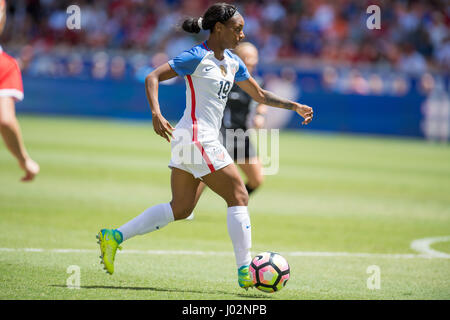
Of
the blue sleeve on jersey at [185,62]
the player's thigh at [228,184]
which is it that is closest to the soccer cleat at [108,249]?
the player's thigh at [228,184]

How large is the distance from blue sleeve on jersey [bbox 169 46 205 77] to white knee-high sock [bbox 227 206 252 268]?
48.3 inches

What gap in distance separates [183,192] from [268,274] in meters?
1.04

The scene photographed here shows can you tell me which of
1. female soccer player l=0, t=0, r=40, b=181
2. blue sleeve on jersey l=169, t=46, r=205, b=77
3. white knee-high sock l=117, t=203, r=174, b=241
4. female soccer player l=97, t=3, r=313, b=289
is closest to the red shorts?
female soccer player l=0, t=0, r=40, b=181

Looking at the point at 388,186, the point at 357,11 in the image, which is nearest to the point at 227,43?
the point at 388,186

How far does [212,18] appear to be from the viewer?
5.77 meters

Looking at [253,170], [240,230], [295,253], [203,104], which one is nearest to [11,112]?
[203,104]

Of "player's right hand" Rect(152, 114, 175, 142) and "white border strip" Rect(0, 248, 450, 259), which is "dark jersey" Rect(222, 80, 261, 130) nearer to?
"white border strip" Rect(0, 248, 450, 259)

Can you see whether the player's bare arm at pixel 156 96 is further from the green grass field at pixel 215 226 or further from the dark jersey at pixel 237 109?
the dark jersey at pixel 237 109

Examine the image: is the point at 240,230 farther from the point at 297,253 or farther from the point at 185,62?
the point at 297,253

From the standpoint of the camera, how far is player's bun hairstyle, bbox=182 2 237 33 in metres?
5.72

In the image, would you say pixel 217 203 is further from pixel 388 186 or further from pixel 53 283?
pixel 53 283

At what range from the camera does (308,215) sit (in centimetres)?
1040

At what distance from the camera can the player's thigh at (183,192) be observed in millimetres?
5902
